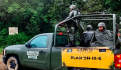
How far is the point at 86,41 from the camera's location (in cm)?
574

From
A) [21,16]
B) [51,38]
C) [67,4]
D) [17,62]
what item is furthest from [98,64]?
[67,4]

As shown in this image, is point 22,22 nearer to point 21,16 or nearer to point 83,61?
point 21,16

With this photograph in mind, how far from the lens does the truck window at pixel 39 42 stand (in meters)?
5.99

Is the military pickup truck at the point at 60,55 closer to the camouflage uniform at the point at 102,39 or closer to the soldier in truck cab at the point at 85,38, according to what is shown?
the soldier in truck cab at the point at 85,38

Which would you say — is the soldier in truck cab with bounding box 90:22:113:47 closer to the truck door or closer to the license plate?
the license plate

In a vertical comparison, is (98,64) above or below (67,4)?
below

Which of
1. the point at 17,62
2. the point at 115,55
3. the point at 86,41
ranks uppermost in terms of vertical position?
the point at 86,41

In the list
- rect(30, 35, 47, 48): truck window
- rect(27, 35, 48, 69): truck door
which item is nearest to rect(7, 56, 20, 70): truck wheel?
rect(27, 35, 48, 69): truck door

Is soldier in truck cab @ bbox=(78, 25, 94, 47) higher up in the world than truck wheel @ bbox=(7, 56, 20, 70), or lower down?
higher up

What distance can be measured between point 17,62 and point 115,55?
3.95 metres

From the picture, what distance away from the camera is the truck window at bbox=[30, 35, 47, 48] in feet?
19.7

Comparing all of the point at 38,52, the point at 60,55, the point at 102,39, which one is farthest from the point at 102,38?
the point at 38,52

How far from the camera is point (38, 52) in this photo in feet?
19.3

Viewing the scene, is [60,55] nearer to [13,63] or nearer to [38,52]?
[38,52]
